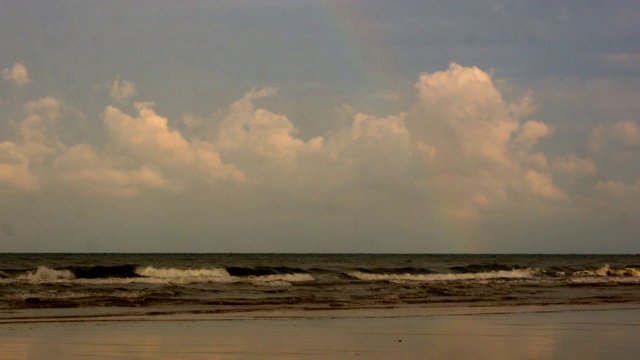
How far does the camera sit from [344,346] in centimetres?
1429

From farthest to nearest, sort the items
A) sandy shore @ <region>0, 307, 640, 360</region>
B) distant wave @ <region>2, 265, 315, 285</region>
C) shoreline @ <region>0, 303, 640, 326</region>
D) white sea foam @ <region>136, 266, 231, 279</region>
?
white sea foam @ <region>136, 266, 231, 279</region>, distant wave @ <region>2, 265, 315, 285</region>, shoreline @ <region>0, 303, 640, 326</region>, sandy shore @ <region>0, 307, 640, 360</region>

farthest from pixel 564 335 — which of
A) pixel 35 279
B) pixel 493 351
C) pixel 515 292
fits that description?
pixel 35 279

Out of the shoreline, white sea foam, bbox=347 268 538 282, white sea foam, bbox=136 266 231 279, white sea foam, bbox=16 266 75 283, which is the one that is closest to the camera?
the shoreline

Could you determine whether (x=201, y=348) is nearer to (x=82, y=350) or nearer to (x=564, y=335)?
(x=82, y=350)

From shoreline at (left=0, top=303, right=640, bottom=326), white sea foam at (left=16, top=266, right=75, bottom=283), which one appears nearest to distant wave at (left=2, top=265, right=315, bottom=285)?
white sea foam at (left=16, top=266, right=75, bottom=283)

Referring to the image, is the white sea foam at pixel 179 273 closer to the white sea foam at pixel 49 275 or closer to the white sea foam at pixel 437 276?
the white sea foam at pixel 49 275

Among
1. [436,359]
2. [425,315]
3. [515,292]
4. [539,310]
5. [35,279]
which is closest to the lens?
[436,359]

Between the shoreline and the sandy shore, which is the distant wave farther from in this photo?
the sandy shore

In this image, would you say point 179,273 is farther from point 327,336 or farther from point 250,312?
point 327,336

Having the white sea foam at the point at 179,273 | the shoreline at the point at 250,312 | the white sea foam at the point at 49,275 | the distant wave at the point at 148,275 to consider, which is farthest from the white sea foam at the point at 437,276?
the shoreline at the point at 250,312

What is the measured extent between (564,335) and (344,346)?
4.63 m

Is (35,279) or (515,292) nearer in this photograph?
(515,292)

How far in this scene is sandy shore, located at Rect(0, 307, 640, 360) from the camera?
1339 cm

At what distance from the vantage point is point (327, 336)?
51.6ft
